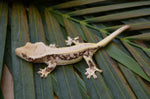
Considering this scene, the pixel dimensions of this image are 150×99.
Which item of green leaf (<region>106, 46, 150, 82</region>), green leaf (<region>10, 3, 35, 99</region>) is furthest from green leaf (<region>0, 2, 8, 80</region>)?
green leaf (<region>106, 46, 150, 82</region>)

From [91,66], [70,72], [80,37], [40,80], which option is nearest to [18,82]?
[40,80]

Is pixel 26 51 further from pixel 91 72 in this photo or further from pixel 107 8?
pixel 107 8

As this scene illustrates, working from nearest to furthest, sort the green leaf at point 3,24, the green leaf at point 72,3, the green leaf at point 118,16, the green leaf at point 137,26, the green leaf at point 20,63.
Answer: the green leaf at point 20,63
the green leaf at point 3,24
the green leaf at point 137,26
the green leaf at point 118,16
the green leaf at point 72,3

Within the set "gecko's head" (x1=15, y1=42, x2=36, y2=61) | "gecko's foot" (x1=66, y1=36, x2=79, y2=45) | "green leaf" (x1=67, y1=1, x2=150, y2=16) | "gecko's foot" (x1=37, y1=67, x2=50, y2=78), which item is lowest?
"gecko's foot" (x1=37, y1=67, x2=50, y2=78)

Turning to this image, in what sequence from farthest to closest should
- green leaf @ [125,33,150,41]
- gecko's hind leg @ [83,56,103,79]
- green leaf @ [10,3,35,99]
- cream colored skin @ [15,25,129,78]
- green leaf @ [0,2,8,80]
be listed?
green leaf @ [125,33,150,41]
cream colored skin @ [15,25,129,78]
gecko's hind leg @ [83,56,103,79]
green leaf @ [0,2,8,80]
green leaf @ [10,3,35,99]

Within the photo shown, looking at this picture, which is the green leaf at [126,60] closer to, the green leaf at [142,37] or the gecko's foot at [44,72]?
the green leaf at [142,37]

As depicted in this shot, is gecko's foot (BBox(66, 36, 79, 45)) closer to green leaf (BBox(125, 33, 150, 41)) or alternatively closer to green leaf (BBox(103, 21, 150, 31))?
green leaf (BBox(103, 21, 150, 31))

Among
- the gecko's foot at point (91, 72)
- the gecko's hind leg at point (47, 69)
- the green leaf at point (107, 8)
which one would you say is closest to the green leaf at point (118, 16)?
the green leaf at point (107, 8)
